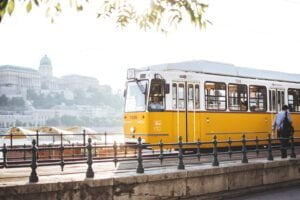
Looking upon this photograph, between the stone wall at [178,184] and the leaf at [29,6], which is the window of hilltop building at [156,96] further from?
the leaf at [29,6]

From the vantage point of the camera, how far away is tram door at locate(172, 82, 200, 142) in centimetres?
1723

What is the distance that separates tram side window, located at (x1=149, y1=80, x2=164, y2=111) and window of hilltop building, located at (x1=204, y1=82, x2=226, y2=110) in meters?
2.12

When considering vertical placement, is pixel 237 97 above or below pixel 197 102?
above

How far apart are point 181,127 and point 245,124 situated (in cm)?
382

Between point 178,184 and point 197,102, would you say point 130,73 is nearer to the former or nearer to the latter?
point 197,102

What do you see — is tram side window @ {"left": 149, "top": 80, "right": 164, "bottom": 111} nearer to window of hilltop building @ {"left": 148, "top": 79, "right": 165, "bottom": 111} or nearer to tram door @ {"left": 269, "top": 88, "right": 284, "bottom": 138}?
window of hilltop building @ {"left": 148, "top": 79, "right": 165, "bottom": 111}

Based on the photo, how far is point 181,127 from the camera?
1727cm

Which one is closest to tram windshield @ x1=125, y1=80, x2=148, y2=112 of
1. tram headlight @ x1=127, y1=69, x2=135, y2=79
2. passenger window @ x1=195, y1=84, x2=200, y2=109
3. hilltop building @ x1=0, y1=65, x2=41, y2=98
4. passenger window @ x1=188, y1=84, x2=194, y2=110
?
tram headlight @ x1=127, y1=69, x2=135, y2=79

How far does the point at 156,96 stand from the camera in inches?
666

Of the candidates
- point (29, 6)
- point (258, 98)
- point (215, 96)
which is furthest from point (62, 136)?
point (29, 6)

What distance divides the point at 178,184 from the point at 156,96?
598 centimetres

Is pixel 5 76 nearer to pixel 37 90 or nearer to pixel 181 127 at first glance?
pixel 37 90

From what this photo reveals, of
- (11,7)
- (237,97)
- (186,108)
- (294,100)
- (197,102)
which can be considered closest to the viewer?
(11,7)

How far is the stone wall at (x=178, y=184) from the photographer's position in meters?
8.88
